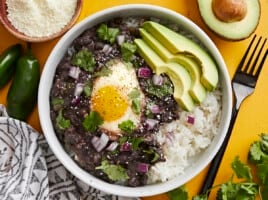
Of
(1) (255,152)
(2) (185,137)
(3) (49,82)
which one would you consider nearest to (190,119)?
(2) (185,137)

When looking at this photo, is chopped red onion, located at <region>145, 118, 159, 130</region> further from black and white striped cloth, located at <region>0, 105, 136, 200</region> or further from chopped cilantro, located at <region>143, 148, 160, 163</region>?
black and white striped cloth, located at <region>0, 105, 136, 200</region>

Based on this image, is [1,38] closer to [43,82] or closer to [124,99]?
[43,82]

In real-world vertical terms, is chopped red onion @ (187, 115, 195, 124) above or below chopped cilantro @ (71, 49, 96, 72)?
below

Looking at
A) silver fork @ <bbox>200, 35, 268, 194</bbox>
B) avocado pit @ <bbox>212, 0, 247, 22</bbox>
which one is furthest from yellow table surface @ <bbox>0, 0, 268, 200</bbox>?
avocado pit @ <bbox>212, 0, 247, 22</bbox>

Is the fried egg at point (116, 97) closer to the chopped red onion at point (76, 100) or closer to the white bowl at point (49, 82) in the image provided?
the chopped red onion at point (76, 100)

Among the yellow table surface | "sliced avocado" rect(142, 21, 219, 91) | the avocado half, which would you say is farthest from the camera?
the yellow table surface
